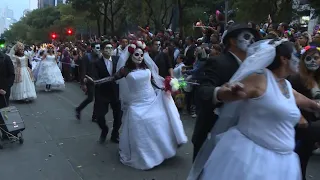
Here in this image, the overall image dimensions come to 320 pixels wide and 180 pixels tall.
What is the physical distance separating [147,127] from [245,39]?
276 cm

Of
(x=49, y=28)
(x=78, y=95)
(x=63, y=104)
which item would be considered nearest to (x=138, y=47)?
(x=63, y=104)

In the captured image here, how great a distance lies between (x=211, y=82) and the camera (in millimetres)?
3410

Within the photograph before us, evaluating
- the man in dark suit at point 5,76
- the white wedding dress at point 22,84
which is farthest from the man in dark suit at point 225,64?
the white wedding dress at point 22,84

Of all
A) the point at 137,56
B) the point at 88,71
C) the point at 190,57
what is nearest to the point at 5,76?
the point at 88,71

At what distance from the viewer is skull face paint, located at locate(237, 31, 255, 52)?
3.52 meters

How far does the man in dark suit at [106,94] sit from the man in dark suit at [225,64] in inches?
147

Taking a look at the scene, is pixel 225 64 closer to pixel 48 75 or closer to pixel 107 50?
pixel 107 50

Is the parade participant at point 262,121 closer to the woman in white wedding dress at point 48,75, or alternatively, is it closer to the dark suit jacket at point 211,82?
the dark suit jacket at point 211,82

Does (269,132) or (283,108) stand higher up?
(283,108)

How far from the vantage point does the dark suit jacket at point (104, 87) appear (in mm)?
7266

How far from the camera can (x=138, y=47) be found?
621cm

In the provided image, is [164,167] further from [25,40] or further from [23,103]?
[25,40]

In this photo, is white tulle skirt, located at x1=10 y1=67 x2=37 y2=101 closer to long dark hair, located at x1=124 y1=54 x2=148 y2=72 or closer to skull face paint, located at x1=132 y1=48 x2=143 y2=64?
long dark hair, located at x1=124 y1=54 x2=148 y2=72

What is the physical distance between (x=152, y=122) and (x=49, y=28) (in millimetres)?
70122
